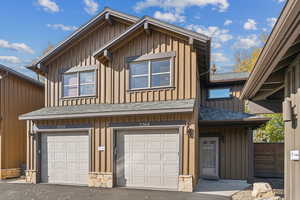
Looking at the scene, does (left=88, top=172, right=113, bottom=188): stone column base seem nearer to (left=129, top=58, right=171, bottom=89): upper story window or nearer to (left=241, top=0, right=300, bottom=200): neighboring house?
(left=129, top=58, right=171, bottom=89): upper story window

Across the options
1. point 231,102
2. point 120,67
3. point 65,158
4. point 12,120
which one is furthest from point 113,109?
point 231,102

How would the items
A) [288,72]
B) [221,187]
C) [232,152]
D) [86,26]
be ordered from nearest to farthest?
[288,72] < [221,187] < [86,26] < [232,152]

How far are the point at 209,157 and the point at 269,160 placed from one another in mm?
3056

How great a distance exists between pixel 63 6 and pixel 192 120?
1375cm

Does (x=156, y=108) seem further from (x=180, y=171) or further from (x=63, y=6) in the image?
(x=63, y=6)

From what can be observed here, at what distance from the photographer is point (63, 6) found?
16.8 metres

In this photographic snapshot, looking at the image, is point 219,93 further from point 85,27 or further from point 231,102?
point 85,27

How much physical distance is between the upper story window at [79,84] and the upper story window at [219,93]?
660 centimetres

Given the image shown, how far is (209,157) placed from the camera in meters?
11.1

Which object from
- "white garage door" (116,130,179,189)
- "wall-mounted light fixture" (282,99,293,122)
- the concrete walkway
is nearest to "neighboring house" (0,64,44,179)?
"white garage door" (116,130,179,189)

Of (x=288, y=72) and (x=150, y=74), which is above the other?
(x=150, y=74)

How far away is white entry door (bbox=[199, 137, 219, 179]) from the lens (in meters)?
10.9

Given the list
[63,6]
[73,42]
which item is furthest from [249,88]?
[63,6]

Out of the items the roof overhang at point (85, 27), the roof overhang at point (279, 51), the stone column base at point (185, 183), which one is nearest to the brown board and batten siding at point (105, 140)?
the stone column base at point (185, 183)
